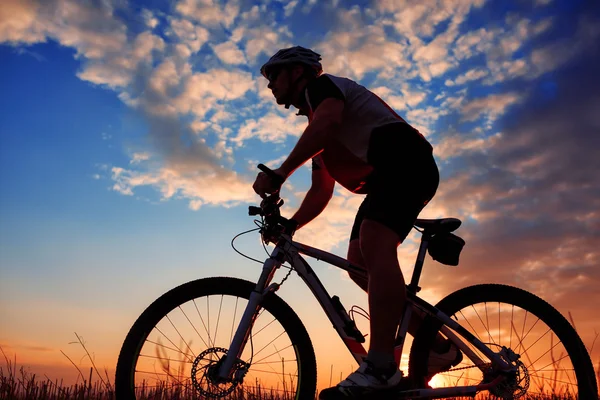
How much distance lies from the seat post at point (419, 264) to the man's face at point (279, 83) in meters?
1.33

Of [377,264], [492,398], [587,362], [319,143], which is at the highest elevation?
[319,143]

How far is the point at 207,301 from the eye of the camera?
3.29 metres

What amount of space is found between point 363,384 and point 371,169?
1309 mm

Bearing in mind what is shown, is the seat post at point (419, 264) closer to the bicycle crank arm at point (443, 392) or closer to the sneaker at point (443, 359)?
the sneaker at point (443, 359)

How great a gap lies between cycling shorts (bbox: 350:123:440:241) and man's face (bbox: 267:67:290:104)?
0.70 metres

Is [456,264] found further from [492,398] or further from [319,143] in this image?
[319,143]

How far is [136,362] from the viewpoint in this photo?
3088mm

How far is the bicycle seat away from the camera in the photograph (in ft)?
11.2

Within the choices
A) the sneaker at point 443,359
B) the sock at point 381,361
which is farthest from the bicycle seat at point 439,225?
the sock at point 381,361

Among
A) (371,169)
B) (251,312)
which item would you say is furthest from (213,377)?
(371,169)

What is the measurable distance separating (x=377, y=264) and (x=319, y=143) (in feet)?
2.56

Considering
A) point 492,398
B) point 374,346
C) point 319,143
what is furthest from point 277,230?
point 492,398

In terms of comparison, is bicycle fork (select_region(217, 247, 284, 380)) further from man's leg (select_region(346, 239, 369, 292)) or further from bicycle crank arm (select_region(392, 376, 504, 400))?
bicycle crank arm (select_region(392, 376, 504, 400))

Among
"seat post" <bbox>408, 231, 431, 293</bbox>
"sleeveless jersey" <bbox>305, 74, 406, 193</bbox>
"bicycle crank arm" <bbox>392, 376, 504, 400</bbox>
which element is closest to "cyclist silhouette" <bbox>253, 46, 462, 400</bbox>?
"sleeveless jersey" <bbox>305, 74, 406, 193</bbox>
